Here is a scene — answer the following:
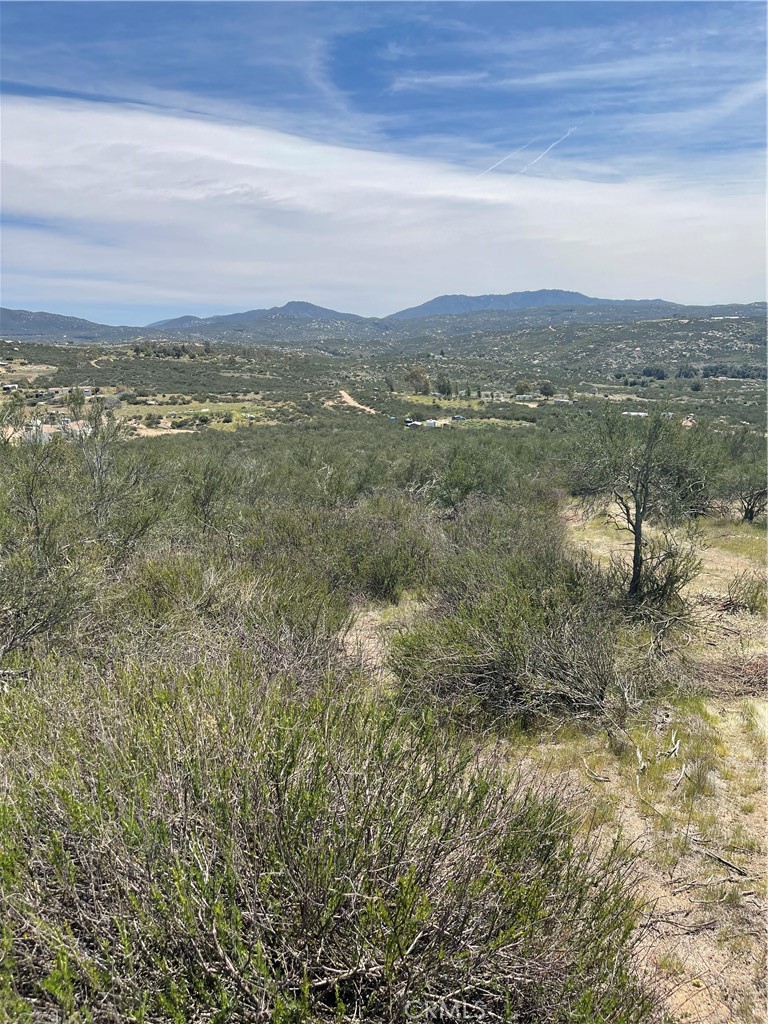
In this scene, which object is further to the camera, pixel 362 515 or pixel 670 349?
pixel 670 349

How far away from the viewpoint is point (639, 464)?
9.19 metres

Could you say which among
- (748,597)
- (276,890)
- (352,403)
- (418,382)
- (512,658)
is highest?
(418,382)

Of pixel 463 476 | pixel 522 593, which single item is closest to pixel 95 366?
pixel 463 476

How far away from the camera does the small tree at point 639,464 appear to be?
9.14 metres

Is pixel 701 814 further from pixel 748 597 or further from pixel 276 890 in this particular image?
pixel 748 597

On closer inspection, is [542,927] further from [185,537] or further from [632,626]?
[185,537]

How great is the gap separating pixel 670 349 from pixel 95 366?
97.6m

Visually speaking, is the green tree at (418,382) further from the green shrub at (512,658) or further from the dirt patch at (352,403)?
the green shrub at (512,658)

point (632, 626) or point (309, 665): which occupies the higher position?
point (309, 665)

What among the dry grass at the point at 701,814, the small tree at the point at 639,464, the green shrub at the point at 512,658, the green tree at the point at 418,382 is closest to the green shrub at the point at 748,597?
the dry grass at the point at 701,814

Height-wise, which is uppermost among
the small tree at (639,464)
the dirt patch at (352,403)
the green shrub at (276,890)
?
the dirt patch at (352,403)

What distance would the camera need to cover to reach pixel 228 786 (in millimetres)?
2617

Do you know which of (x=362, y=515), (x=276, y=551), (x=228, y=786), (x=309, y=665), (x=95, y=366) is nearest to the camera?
(x=228, y=786)

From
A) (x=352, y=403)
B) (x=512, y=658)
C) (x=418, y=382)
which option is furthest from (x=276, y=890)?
(x=418, y=382)
